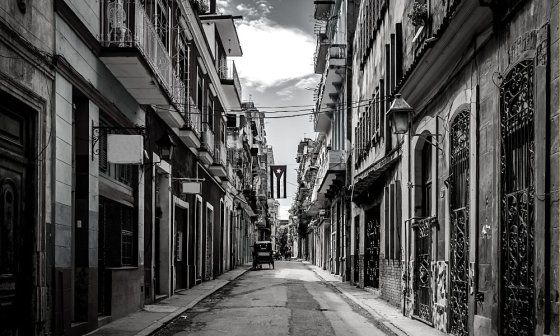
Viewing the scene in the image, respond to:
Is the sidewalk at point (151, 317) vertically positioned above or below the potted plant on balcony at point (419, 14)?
below

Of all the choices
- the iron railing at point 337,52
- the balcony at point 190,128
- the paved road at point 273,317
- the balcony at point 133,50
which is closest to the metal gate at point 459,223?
the paved road at point 273,317

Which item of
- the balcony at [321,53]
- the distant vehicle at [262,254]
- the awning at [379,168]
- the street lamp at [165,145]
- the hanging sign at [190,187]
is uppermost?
the balcony at [321,53]

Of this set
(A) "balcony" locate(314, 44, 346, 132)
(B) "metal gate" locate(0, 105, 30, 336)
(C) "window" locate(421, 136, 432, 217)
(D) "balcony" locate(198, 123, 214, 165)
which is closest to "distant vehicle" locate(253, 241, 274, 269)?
(A) "balcony" locate(314, 44, 346, 132)

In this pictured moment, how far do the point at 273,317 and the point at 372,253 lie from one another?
827cm

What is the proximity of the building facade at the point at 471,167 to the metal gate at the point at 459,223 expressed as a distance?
0.10 ft

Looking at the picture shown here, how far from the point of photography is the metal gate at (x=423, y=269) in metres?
12.5

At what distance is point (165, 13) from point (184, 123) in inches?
123

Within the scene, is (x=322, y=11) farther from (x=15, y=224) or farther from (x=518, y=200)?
(x=15, y=224)

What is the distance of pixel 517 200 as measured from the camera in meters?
7.77

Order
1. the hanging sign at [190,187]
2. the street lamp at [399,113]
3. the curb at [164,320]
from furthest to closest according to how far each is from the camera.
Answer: the hanging sign at [190,187] < the street lamp at [399,113] < the curb at [164,320]

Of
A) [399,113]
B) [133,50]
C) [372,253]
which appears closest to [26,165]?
[133,50]

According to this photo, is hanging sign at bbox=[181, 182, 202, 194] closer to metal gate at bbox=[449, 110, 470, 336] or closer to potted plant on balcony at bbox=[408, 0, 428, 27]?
potted plant on balcony at bbox=[408, 0, 428, 27]

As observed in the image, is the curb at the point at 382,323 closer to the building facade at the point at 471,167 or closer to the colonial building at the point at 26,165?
the building facade at the point at 471,167

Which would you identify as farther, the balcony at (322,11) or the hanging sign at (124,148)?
the balcony at (322,11)
